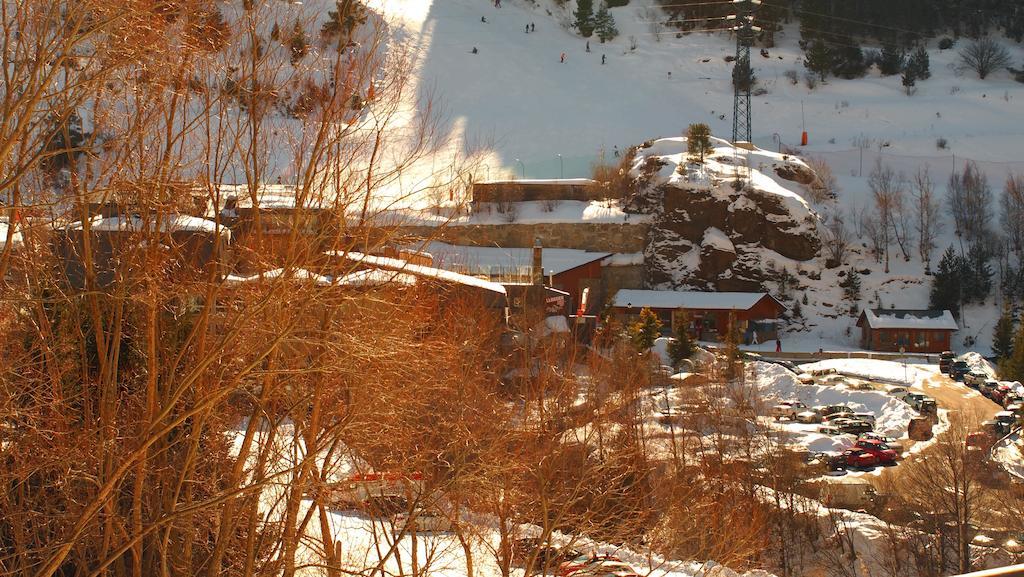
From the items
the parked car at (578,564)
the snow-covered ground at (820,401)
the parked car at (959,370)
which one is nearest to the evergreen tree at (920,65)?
the parked car at (959,370)

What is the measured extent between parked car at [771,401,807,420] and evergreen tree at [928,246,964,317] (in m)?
13.8

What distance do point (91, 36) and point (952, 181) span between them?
45212 mm

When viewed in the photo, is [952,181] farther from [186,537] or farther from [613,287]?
[186,537]

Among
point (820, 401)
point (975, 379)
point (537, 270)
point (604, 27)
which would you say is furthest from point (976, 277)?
point (604, 27)

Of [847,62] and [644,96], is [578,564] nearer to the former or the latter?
[644,96]

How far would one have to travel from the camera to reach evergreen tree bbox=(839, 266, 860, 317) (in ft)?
124

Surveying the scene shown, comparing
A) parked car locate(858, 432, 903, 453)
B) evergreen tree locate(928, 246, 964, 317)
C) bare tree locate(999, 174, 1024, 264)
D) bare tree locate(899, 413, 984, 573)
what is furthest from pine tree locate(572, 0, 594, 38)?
bare tree locate(899, 413, 984, 573)

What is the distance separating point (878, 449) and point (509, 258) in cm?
1567

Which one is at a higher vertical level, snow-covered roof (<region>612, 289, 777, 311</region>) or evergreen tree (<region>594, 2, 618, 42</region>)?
evergreen tree (<region>594, 2, 618, 42</region>)

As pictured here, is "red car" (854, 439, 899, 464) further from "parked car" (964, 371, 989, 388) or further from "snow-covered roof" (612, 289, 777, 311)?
"snow-covered roof" (612, 289, 777, 311)

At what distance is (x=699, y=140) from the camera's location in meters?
42.0

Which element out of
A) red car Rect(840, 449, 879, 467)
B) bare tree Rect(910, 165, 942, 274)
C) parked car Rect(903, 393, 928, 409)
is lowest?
red car Rect(840, 449, 879, 467)

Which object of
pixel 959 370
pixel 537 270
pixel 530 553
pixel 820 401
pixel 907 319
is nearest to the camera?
pixel 530 553

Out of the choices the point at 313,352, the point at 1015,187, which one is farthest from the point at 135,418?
the point at 1015,187
